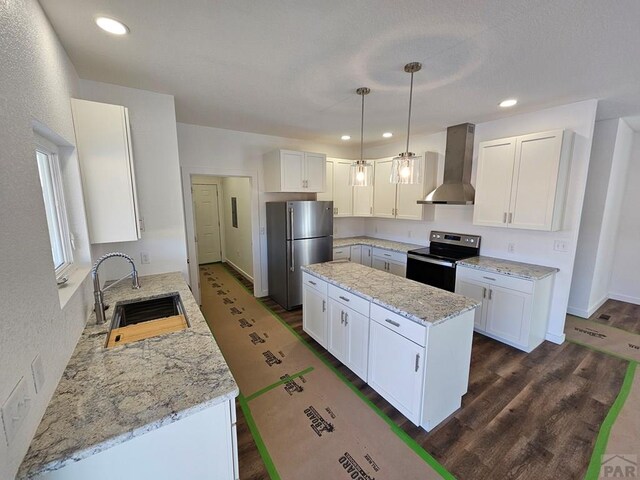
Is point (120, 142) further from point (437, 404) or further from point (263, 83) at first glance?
point (437, 404)

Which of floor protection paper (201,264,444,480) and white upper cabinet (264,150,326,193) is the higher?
white upper cabinet (264,150,326,193)

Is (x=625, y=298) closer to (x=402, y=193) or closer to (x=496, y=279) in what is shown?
(x=496, y=279)

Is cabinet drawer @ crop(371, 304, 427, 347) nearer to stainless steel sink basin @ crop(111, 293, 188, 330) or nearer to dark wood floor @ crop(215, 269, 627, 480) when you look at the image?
dark wood floor @ crop(215, 269, 627, 480)

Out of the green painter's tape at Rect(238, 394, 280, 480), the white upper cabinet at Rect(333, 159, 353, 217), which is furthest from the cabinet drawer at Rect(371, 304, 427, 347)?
the white upper cabinet at Rect(333, 159, 353, 217)

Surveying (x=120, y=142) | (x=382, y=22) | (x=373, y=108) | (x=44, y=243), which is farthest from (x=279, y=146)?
(x=44, y=243)

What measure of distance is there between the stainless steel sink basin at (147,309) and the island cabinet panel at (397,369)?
1.52 meters

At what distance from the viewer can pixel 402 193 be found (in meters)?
4.35

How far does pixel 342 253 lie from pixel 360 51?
324 centimetres

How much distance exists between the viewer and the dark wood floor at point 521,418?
5.59 feet

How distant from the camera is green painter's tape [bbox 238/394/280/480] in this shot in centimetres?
166

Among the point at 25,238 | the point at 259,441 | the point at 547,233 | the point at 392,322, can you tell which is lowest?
the point at 259,441

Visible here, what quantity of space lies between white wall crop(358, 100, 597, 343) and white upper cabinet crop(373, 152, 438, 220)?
16 cm

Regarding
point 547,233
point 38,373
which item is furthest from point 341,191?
point 38,373

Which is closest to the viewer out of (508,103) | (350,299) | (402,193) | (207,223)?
(350,299)
